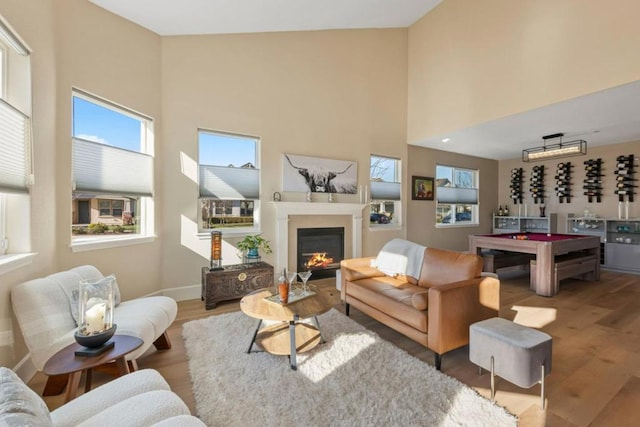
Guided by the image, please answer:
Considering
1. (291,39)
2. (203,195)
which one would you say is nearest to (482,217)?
(291,39)

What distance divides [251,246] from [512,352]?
3.23 metres

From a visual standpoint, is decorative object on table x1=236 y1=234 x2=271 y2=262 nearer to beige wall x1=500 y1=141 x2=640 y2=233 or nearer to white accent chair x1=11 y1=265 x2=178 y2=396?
white accent chair x1=11 y1=265 x2=178 y2=396

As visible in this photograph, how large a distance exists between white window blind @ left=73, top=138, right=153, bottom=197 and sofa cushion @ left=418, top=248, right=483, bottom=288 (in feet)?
11.8

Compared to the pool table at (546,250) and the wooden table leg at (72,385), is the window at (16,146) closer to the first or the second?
the wooden table leg at (72,385)

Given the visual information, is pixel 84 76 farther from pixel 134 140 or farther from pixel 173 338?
pixel 173 338

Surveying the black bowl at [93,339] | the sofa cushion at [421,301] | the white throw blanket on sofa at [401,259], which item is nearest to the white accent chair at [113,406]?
the black bowl at [93,339]

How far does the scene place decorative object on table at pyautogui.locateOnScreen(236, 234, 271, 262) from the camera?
13.4 feet

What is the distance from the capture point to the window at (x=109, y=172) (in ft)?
9.90

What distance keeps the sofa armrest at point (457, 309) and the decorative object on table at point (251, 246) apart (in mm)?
2618

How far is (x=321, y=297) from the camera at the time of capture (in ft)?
8.86

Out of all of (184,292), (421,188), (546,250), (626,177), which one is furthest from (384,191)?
(626,177)

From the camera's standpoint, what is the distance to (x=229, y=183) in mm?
4312

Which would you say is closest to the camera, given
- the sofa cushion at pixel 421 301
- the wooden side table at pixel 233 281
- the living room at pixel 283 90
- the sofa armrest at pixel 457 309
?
the sofa armrest at pixel 457 309

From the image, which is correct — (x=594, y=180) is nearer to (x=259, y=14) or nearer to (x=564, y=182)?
(x=564, y=182)
